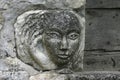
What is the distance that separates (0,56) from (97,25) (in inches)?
27.5

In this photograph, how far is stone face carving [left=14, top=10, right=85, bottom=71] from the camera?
6.32ft

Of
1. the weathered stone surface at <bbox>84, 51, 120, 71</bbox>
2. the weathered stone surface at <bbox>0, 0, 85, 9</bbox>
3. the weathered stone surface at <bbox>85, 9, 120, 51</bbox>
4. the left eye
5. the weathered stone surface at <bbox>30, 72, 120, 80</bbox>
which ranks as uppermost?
the weathered stone surface at <bbox>0, 0, 85, 9</bbox>

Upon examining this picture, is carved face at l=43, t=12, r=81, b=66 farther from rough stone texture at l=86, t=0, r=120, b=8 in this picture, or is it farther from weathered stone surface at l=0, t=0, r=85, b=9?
rough stone texture at l=86, t=0, r=120, b=8

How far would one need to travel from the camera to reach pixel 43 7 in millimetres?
1947

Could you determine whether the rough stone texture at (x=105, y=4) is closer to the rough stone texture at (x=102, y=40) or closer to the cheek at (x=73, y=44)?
the rough stone texture at (x=102, y=40)

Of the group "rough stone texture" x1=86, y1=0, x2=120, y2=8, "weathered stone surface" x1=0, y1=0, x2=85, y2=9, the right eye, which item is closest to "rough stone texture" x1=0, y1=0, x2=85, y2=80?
"weathered stone surface" x1=0, y1=0, x2=85, y2=9

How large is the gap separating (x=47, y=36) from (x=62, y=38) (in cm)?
6

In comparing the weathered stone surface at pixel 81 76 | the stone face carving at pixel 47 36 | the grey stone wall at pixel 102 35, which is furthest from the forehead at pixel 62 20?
the grey stone wall at pixel 102 35

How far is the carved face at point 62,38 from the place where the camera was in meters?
1.92

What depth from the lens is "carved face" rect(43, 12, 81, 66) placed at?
6.30 feet

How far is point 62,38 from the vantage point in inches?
75.7

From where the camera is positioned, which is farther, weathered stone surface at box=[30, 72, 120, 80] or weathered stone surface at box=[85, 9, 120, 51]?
weathered stone surface at box=[85, 9, 120, 51]

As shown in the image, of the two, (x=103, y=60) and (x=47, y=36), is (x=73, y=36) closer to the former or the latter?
(x=47, y=36)

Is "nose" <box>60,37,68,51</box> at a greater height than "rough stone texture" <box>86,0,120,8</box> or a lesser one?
lesser
